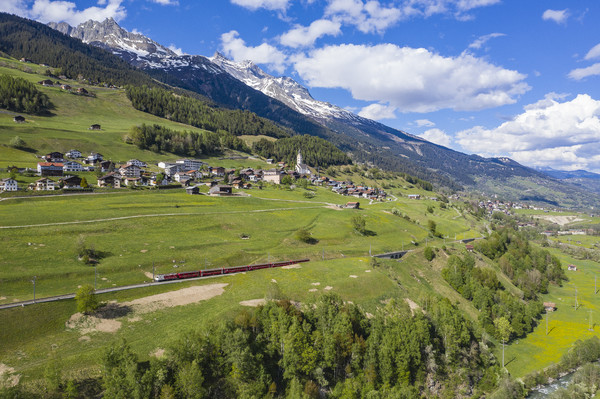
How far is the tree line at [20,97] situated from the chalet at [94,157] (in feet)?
227

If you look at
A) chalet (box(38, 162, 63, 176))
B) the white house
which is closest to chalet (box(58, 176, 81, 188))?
chalet (box(38, 162, 63, 176))

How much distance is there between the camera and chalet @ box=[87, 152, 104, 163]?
145250 mm

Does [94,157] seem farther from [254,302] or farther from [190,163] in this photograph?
[254,302]

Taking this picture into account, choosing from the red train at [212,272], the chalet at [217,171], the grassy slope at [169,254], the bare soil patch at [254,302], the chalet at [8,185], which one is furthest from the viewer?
the chalet at [217,171]

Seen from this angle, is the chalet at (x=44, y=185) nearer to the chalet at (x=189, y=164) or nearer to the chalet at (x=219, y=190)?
the chalet at (x=219, y=190)

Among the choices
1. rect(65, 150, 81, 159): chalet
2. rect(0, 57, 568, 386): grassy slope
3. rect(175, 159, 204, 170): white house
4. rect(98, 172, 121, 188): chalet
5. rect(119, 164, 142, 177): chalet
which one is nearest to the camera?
rect(0, 57, 568, 386): grassy slope

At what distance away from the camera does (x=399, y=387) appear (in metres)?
55.6

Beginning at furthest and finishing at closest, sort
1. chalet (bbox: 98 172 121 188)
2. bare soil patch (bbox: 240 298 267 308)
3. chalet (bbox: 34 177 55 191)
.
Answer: chalet (bbox: 98 172 121 188), chalet (bbox: 34 177 55 191), bare soil patch (bbox: 240 298 267 308)

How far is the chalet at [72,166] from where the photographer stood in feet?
416

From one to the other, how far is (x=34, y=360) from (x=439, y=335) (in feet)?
236

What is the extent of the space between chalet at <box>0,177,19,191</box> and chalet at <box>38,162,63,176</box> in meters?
20.9

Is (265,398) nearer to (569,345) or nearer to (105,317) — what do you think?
(105,317)

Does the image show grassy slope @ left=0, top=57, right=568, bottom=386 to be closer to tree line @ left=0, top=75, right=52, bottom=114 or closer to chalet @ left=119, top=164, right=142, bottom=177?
chalet @ left=119, top=164, right=142, bottom=177

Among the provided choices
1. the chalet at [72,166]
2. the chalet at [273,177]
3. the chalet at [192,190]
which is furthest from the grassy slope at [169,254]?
the chalet at [273,177]
